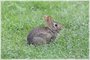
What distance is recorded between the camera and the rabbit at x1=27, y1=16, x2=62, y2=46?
891 cm

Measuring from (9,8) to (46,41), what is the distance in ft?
7.41

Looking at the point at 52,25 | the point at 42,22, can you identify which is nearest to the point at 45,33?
the point at 52,25

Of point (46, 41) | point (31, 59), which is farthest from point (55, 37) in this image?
point (31, 59)

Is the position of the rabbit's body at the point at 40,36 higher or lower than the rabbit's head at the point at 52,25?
lower

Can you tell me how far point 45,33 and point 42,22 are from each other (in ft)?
3.80

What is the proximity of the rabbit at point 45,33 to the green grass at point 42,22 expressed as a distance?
0.11 meters

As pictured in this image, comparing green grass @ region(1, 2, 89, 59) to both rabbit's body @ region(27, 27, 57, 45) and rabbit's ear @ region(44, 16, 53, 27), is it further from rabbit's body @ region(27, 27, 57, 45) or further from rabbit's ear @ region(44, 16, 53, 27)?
rabbit's ear @ region(44, 16, 53, 27)

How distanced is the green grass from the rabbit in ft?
0.37

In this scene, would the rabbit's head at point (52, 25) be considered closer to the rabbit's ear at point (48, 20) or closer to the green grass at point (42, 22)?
the rabbit's ear at point (48, 20)

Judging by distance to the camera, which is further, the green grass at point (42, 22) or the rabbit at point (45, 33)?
the rabbit at point (45, 33)

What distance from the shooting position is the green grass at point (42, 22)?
866 centimetres

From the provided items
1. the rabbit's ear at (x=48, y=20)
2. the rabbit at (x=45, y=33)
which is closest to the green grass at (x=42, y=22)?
the rabbit at (x=45, y=33)

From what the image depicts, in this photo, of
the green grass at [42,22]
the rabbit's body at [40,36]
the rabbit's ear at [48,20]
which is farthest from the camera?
the rabbit's ear at [48,20]

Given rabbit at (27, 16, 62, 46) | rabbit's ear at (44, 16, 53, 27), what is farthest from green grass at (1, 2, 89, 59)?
rabbit's ear at (44, 16, 53, 27)
